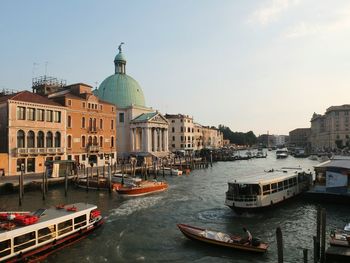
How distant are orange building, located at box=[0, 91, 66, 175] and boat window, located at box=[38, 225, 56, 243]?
92.2 ft

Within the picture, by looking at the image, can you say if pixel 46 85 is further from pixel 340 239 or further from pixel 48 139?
pixel 340 239

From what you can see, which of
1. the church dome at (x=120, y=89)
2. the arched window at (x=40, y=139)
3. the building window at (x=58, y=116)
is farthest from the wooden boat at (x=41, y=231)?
the church dome at (x=120, y=89)

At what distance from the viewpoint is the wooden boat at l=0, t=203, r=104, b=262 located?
18859 mm

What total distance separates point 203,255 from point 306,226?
33.9ft

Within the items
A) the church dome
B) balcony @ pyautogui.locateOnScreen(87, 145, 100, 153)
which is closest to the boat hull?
balcony @ pyautogui.locateOnScreen(87, 145, 100, 153)

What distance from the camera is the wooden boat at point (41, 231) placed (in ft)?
61.9

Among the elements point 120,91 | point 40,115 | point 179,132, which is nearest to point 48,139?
point 40,115

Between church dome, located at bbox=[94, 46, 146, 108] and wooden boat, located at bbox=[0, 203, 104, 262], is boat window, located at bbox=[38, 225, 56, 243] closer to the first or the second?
wooden boat, located at bbox=[0, 203, 104, 262]

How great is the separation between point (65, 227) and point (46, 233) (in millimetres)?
1640

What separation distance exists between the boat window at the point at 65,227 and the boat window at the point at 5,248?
3.61 m

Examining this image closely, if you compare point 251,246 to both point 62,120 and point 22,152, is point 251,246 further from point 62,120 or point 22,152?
point 62,120

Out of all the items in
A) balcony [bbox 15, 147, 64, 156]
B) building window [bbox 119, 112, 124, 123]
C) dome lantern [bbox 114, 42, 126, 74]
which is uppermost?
dome lantern [bbox 114, 42, 126, 74]

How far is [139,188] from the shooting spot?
135 feet

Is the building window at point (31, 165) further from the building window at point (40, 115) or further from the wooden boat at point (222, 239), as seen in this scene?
the wooden boat at point (222, 239)
